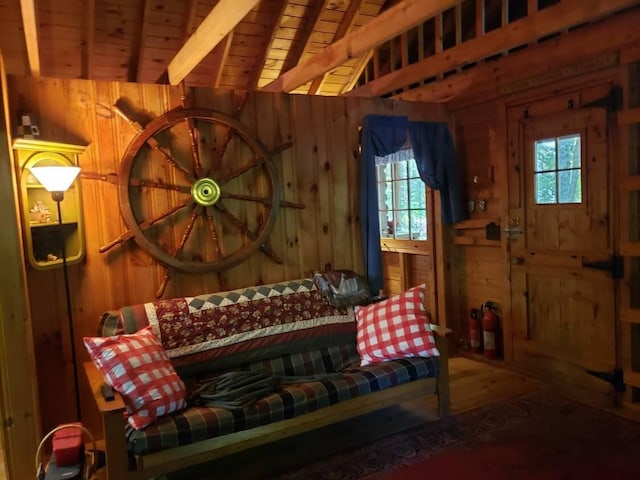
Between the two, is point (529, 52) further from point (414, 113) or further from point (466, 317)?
point (466, 317)

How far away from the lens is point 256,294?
10.4 feet

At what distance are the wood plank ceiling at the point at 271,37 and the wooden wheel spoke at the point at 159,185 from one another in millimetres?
745

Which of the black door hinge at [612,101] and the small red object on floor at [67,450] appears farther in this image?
the black door hinge at [612,101]

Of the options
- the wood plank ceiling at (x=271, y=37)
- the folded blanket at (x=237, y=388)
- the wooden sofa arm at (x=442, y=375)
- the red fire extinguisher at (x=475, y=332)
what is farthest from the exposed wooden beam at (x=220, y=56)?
the red fire extinguisher at (x=475, y=332)

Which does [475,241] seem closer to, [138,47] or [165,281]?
[165,281]

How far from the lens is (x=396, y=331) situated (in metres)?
3.08

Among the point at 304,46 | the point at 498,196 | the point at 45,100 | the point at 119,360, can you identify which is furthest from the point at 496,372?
the point at 45,100

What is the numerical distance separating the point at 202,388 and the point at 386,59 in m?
3.65

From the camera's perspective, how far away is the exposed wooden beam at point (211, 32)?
2.59 m

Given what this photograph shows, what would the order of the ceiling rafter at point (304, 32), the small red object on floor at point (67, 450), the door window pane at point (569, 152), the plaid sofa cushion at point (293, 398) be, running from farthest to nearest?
the ceiling rafter at point (304, 32) → the door window pane at point (569, 152) → the plaid sofa cushion at point (293, 398) → the small red object on floor at point (67, 450)

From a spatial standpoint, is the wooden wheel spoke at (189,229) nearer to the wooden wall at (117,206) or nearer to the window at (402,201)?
the wooden wall at (117,206)

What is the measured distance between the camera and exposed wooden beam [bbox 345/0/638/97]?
2.79 meters

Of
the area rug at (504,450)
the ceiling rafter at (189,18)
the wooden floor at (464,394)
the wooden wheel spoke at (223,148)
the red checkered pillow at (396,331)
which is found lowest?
the wooden floor at (464,394)

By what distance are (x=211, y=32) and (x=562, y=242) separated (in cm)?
263
